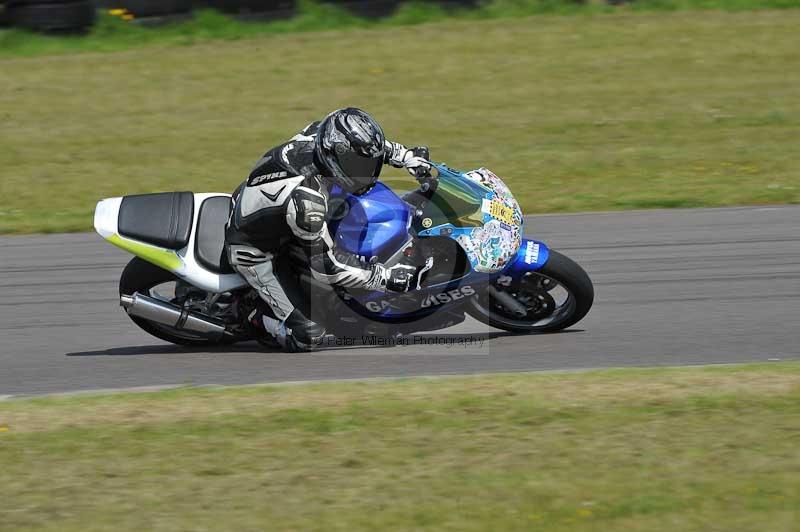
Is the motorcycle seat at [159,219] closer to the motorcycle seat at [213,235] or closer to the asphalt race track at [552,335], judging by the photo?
the motorcycle seat at [213,235]

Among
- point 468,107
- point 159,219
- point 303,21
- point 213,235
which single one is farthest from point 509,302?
point 303,21

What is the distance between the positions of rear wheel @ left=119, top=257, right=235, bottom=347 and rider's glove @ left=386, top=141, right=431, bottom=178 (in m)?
1.54

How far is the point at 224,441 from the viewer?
5.52 meters

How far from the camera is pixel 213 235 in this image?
6.91 m

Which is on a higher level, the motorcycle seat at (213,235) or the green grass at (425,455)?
the motorcycle seat at (213,235)

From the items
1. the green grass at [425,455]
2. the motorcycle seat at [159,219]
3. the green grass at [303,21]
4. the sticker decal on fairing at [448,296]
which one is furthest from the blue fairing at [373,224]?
the green grass at [303,21]

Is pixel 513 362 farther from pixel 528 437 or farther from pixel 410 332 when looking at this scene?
pixel 528 437

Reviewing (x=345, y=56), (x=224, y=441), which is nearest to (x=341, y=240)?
(x=224, y=441)

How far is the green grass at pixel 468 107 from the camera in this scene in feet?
36.8

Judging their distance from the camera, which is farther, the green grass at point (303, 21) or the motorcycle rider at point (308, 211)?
the green grass at point (303, 21)

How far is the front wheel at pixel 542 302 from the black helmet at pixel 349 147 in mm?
1112

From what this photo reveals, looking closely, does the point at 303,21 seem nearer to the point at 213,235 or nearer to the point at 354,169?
the point at 213,235

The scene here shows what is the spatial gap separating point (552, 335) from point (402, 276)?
1189 mm

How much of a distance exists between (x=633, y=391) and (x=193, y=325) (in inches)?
109
